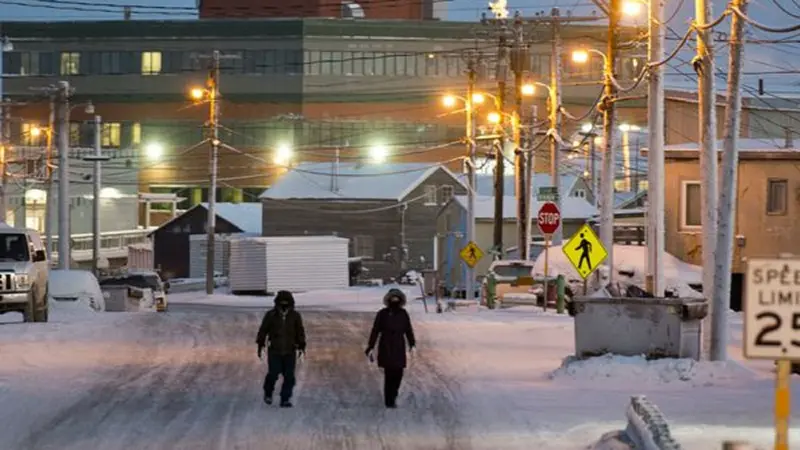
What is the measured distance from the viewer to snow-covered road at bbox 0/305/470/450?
15.3 meters

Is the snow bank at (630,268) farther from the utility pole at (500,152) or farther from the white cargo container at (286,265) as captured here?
the white cargo container at (286,265)

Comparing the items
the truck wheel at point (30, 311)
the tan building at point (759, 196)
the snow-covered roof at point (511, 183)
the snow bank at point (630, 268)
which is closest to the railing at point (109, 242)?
the snow-covered roof at point (511, 183)

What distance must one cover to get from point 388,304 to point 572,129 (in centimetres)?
8668

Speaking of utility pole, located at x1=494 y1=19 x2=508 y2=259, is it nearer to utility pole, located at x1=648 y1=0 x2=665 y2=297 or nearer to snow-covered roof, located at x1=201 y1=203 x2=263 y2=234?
utility pole, located at x1=648 y1=0 x2=665 y2=297

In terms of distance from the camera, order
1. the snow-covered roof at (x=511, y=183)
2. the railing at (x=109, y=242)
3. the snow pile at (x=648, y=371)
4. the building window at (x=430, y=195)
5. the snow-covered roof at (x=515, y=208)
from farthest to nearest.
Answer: the snow-covered roof at (x=511, y=183) → the railing at (x=109, y=242) → the building window at (x=430, y=195) → the snow-covered roof at (x=515, y=208) → the snow pile at (x=648, y=371)

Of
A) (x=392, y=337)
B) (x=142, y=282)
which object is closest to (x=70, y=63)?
(x=142, y=282)

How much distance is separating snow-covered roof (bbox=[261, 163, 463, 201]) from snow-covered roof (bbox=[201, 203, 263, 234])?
3.75 meters

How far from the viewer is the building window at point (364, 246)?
87312 millimetres

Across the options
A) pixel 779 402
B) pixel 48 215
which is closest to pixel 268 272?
pixel 48 215

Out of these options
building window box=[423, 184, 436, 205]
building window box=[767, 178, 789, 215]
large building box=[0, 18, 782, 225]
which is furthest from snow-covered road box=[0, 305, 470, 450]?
large building box=[0, 18, 782, 225]

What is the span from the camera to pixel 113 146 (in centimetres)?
10931

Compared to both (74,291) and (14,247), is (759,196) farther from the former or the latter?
(14,247)

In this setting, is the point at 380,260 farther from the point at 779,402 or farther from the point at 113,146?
the point at 779,402

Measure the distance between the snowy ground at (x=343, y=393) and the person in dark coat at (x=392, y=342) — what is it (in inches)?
12.9
